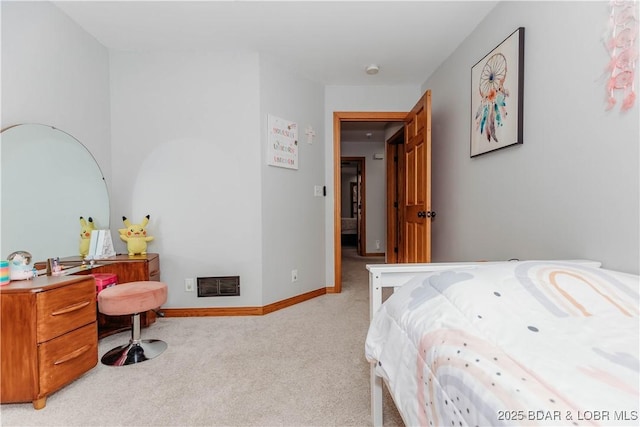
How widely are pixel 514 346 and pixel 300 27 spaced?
Answer: 8.07 feet

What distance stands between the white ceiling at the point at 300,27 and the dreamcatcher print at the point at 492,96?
44 cm

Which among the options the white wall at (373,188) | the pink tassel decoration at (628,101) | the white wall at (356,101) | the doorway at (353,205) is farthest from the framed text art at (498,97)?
the white wall at (373,188)

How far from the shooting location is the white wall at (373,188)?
6215 millimetres

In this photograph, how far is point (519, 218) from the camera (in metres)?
1.81

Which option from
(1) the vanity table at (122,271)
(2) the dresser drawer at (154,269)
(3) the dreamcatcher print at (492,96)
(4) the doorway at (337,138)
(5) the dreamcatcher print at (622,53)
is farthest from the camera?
(4) the doorway at (337,138)

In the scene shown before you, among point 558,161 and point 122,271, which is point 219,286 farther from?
point 558,161

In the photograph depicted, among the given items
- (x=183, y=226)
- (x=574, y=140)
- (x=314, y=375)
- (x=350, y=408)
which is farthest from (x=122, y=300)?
(x=574, y=140)

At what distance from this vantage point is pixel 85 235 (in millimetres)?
2326

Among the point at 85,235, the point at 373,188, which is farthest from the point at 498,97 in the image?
the point at 373,188

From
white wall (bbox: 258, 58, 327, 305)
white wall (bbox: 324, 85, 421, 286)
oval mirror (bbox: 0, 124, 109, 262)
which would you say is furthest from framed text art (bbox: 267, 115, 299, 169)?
oval mirror (bbox: 0, 124, 109, 262)

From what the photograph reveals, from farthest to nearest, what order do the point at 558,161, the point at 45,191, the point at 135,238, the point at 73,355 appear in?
the point at 135,238 < the point at 45,191 < the point at 73,355 < the point at 558,161

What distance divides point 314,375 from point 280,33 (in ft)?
8.27

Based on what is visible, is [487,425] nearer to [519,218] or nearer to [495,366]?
[495,366]

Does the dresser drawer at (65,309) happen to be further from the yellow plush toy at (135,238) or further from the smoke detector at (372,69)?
the smoke detector at (372,69)
